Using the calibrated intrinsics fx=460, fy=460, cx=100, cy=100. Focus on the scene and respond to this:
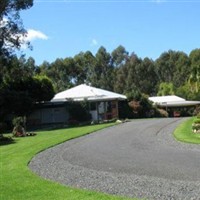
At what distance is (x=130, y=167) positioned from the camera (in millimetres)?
13727

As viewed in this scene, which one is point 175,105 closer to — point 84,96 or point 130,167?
point 84,96

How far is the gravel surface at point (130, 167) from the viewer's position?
1025 cm

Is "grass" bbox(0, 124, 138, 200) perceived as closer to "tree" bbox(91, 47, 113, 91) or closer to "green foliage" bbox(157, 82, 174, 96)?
"green foliage" bbox(157, 82, 174, 96)

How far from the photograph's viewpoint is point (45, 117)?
52.6 meters

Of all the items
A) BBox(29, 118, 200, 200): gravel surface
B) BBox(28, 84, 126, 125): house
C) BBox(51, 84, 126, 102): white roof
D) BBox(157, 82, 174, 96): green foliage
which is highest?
BBox(157, 82, 174, 96): green foliage

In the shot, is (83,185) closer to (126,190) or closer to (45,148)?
(126,190)

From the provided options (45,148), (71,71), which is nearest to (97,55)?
(71,71)

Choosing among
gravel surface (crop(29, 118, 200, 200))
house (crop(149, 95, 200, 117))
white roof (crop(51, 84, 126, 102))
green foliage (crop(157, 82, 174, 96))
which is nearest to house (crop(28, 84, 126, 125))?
white roof (crop(51, 84, 126, 102))

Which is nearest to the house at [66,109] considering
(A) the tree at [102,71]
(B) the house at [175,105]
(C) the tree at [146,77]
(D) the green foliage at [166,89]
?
(B) the house at [175,105]

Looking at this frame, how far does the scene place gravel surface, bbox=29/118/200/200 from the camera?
10250 mm

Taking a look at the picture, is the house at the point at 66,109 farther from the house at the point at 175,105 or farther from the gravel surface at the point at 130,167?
the gravel surface at the point at 130,167

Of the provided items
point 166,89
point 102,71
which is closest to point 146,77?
point 166,89

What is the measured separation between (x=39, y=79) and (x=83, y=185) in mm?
38445

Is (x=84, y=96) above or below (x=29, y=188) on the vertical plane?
above
